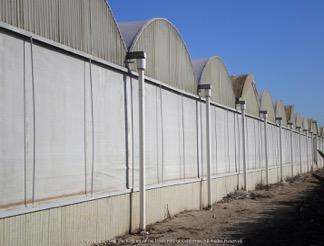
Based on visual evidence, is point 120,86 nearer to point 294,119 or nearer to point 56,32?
point 56,32

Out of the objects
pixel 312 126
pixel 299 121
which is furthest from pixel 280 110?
pixel 312 126

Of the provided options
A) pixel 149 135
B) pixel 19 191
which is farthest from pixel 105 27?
pixel 19 191

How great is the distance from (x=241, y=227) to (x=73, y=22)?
6.88 m

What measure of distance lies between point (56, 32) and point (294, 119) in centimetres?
4386

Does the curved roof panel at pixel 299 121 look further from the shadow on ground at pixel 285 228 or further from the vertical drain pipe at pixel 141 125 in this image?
the vertical drain pipe at pixel 141 125

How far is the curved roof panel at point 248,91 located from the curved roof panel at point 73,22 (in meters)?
15.8

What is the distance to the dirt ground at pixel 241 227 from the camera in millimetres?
12266

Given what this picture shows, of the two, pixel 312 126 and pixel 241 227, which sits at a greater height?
pixel 312 126

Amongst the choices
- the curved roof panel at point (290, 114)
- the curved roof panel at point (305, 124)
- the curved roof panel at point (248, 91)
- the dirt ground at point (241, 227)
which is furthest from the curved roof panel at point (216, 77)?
the curved roof panel at point (305, 124)

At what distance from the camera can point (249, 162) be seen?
29188 mm

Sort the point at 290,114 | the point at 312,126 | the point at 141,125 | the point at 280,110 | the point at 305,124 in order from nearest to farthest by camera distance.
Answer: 1. the point at 141,125
2. the point at 280,110
3. the point at 290,114
4. the point at 305,124
5. the point at 312,126

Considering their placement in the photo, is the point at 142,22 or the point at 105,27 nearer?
the point at 105,27

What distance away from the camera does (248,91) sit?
3095 centimetres

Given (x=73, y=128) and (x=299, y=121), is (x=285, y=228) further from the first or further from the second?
(x=299, y=121)
